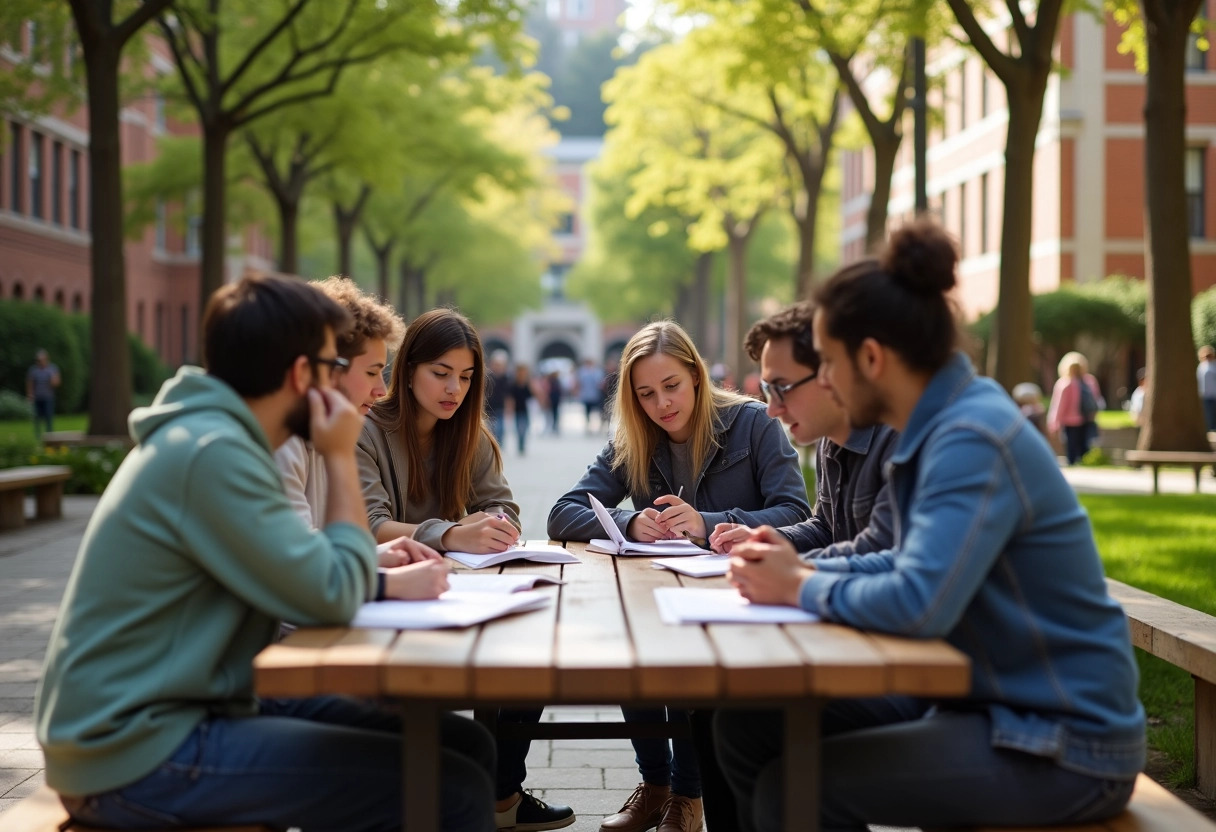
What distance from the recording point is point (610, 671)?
8.72 ft

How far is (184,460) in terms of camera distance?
291 centimetres

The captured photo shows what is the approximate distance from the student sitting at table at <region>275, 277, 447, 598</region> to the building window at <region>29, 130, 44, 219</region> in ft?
115

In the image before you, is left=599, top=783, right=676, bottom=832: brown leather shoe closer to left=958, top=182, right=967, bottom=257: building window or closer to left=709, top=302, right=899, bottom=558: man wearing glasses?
left=709, top=302, right=899, bottom=558: man wearing glasses

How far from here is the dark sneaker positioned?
4641 mm

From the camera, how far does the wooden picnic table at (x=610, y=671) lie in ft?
8.74

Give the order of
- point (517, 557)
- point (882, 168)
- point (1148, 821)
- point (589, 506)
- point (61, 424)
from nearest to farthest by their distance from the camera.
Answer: point (1148, 821) < point (517, 557) < point (589, 506) < point (882, 168) < point (61, 424)

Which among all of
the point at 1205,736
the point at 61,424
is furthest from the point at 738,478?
the point at 61,424

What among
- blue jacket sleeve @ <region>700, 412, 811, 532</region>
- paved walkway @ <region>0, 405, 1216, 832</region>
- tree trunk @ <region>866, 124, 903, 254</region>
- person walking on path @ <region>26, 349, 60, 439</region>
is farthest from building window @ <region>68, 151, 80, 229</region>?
blue jacket sleeve @ <region>700, 412, 811, 532</region>

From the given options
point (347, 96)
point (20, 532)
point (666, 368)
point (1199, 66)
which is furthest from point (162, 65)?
point (666, 368)

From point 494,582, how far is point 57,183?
1511 inches

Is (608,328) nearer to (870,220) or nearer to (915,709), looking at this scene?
(870,220)

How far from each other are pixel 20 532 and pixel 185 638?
11.1m

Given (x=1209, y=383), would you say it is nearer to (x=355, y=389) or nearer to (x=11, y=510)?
(x=11, y=510)

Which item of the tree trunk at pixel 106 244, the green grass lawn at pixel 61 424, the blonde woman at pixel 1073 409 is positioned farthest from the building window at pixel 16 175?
the blonde woman at pixel 1073 409
